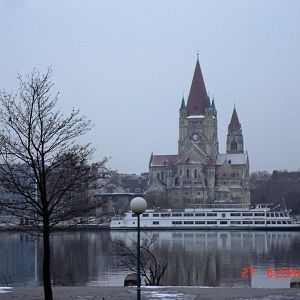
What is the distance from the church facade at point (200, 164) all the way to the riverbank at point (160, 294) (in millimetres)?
89827

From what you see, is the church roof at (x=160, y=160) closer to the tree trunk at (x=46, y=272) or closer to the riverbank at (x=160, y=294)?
the riverbank at (x=160, y=294)

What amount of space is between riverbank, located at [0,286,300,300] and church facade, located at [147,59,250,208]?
89827 mm

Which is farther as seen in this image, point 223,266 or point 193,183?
point 193,183

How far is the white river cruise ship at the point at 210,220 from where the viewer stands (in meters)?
87.5

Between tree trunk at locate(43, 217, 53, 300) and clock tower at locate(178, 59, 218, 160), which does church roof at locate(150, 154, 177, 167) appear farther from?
tree trunk at locate(43, 217, 53, 300)

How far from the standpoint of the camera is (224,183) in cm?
11481

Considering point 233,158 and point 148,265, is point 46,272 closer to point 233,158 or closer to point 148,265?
point 148,265

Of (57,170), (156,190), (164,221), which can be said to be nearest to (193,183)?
(156,190)

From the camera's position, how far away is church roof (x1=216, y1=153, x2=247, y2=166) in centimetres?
11750

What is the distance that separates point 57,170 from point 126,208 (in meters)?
99.3

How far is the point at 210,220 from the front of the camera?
89.4 m

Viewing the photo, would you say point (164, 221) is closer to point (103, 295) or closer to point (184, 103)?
point (184, 103)

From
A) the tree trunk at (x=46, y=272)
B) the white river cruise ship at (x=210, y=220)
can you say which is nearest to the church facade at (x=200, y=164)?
the white river cruise ship at (x=210, y=220)

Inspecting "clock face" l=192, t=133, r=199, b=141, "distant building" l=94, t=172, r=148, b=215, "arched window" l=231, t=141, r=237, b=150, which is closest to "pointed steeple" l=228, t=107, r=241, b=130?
"arched window" l=231, t=141, r=237, b=150
